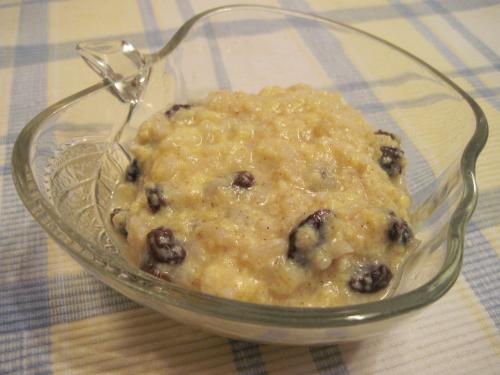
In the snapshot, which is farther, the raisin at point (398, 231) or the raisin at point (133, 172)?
the raisin at point (133, 172)

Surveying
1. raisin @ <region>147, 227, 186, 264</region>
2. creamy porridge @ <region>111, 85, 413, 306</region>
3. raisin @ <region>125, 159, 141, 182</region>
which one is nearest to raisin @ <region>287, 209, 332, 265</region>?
creamy porridge @ <region>111, 85, 413, 306</region>

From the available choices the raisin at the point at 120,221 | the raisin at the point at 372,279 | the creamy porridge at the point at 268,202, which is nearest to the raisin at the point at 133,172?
the creamy porridge at the point at 268,202

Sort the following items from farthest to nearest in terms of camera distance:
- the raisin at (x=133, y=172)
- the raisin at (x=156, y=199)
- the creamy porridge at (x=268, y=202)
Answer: the raisin at (x=133, y=172) → the raisin at (x=156, y=199) → the creamy porridge at (x=268, y=202)

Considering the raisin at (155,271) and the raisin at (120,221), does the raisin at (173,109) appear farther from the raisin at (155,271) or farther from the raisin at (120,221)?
the raisin at (155,271)

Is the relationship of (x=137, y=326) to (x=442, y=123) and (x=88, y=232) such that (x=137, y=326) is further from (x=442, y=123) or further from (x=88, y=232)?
(x=442, y=123)

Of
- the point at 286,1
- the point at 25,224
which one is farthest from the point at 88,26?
the point at 25,224

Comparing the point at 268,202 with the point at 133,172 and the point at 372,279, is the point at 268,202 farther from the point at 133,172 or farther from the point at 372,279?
the point at 133,172

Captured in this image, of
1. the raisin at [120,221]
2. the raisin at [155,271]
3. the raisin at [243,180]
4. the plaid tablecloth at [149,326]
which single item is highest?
the raisin at [243,180]
